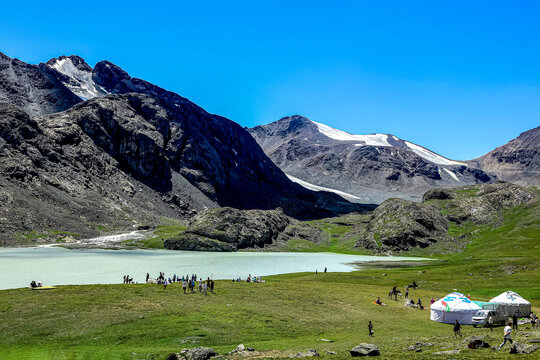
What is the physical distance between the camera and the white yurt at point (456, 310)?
180 feet

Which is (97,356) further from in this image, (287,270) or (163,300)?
(287,270)

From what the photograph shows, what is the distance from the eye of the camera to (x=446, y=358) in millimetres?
27750

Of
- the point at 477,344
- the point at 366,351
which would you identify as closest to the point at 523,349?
the point at 477,344

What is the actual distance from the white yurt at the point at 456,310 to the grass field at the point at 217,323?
2.65 metres

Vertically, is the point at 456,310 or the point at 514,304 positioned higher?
the point at 514,304

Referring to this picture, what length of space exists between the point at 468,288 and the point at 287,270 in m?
59.0

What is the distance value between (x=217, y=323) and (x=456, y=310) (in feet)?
113

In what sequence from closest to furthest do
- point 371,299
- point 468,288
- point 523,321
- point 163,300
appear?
point 523,321 < point 163,300 < point 371,299 < point 468,288

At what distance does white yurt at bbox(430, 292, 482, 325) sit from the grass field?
2.65 metres

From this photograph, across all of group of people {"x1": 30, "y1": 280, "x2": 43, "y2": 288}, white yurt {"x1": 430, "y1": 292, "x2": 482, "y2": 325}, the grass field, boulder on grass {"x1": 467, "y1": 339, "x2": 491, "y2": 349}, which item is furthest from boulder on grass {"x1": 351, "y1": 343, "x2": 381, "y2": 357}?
group of people {"x1": 30, "y1": 280, "x2": 43, "y2": 288}

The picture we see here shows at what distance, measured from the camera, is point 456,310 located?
5491cm

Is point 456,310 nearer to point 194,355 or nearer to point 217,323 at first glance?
point 217,323

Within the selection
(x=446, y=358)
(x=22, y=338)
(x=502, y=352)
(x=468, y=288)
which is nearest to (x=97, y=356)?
(x=22, y=338)

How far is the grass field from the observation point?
37312 mm
